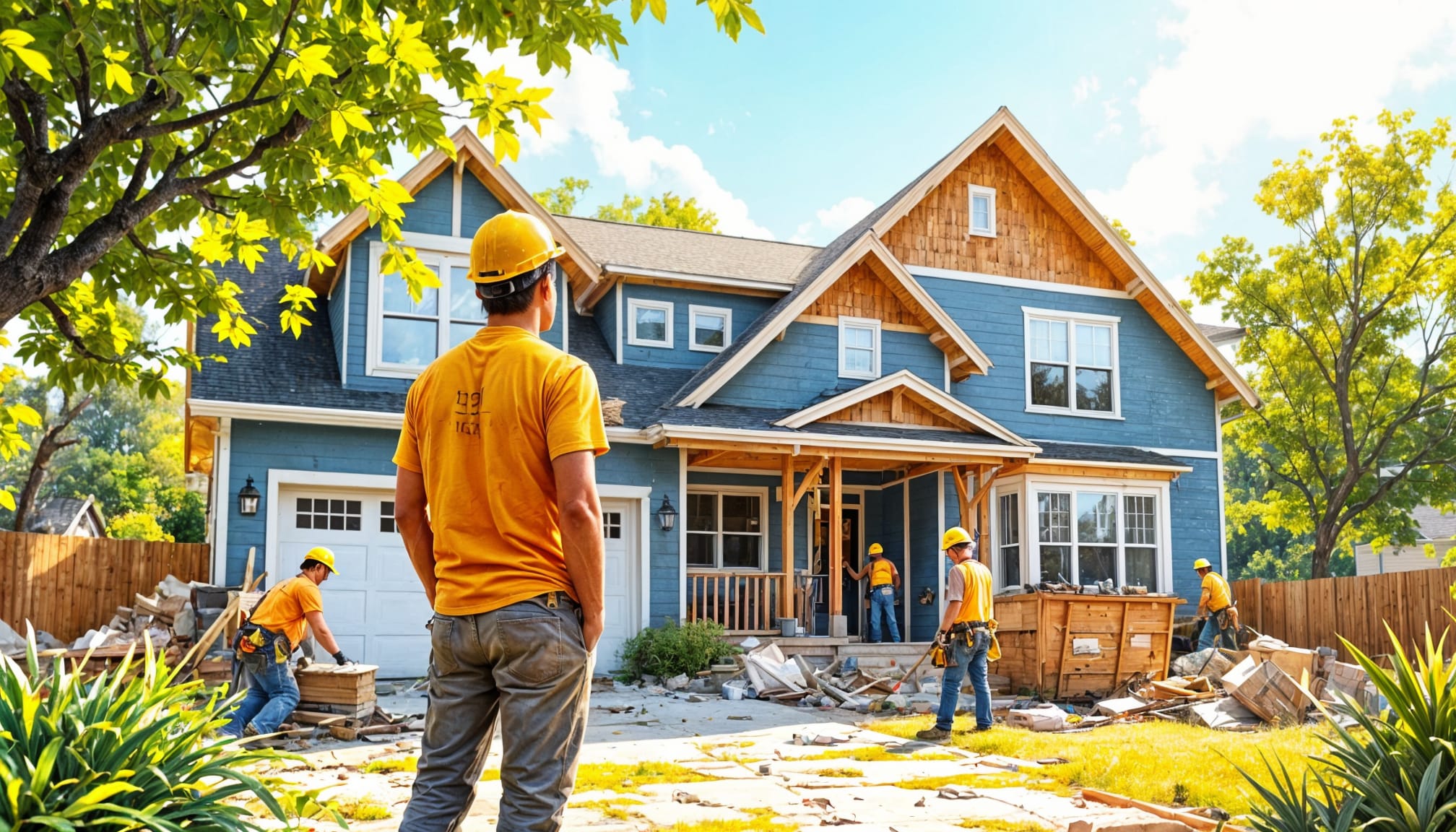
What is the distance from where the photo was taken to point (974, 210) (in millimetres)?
20531

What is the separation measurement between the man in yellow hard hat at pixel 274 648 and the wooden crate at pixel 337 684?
0.42 metres

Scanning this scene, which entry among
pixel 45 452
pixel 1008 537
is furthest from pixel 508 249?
pixel 45 452

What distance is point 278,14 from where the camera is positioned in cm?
558

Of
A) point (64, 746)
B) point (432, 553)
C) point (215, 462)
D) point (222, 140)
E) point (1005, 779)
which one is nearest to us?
point (64, 746)

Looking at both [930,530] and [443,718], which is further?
[930,530]

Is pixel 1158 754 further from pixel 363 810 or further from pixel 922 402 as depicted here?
pixel 922 402

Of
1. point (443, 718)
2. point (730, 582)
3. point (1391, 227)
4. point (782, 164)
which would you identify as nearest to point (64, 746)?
point (443, 718)

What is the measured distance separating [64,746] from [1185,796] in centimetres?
602

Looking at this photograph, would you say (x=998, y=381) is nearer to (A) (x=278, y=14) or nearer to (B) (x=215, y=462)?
(B) (x=215, y=462)

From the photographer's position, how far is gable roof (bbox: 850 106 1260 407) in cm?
2014

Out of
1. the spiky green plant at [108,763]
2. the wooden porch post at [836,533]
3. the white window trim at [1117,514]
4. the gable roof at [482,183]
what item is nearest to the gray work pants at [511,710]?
the spiky green plant at [108,763]

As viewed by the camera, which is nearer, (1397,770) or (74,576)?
(1397,770)

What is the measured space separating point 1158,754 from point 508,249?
687cm

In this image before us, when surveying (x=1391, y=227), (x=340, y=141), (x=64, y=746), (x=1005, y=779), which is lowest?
(x=1005, y=779)
